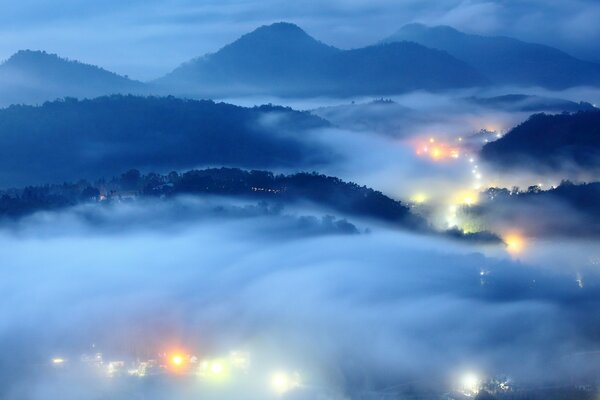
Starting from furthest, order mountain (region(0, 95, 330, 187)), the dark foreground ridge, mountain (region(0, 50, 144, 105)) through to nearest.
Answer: mountain (region(0, 50, 144, 105)), mountain (region(0, 95, 330, 187)), the dark foreground ridge

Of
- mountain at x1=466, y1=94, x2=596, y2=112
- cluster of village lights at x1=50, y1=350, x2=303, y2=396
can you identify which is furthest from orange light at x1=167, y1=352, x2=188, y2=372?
mountain at x1=466, y1=94, x2=596, y2=112

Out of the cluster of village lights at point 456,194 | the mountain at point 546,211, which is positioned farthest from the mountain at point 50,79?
the mountain at point 546,211

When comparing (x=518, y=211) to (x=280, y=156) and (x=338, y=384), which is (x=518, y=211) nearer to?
(x=338, y=384)

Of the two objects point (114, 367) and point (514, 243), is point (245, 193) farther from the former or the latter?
point (114, 367)

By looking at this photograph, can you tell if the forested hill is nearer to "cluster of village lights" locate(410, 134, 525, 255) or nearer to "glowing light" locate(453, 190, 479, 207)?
"cluster of village lights" locate(410, 134, 525, 255)

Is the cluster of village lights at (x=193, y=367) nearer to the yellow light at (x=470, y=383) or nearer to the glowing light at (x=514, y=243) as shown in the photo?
the yellow light at (x=470, y=383)

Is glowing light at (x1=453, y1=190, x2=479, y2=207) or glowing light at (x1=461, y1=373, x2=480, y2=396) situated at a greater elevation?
glowing light at (x1=453, y1=190, x2=479, y2=207)

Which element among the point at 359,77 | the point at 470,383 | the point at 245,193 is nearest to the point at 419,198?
the point at 245,193
